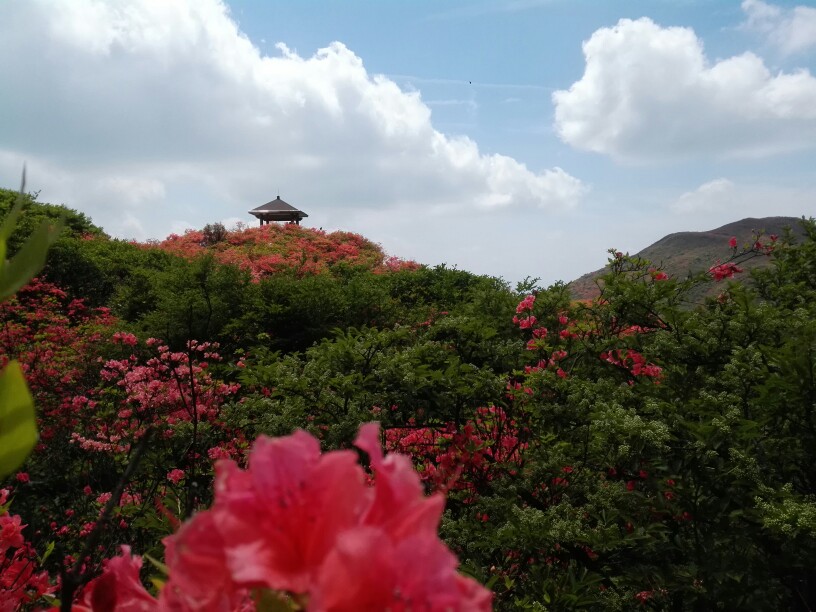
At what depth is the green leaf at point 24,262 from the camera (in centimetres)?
53

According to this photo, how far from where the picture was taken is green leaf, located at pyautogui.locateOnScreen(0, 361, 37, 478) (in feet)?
1.75

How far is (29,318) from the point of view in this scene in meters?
10.9

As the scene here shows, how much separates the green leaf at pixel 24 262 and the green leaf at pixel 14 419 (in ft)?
0.21

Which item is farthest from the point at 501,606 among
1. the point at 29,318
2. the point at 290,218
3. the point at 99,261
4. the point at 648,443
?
the point at 290,218

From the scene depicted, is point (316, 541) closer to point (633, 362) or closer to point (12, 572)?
point (12, 572)

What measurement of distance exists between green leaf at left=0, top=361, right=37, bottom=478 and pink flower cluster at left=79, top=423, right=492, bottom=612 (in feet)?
0.48

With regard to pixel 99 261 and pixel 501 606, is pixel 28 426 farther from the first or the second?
pixel 99 261

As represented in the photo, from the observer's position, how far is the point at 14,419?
540 mm

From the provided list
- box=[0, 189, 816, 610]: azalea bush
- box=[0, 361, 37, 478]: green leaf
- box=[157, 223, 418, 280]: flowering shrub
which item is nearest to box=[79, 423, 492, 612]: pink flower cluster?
box=[0, 189, 816, 610]: azalea bush

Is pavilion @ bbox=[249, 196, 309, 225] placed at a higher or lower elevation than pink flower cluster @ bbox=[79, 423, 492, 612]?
higher

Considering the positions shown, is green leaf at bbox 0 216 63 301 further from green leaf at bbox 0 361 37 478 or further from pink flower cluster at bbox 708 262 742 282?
pink flower cluster at bbox 708 262 742 282

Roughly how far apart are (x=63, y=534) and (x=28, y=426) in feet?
18.2

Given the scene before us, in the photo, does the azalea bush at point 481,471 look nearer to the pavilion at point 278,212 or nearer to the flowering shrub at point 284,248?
the flowering shrub at point 284,248

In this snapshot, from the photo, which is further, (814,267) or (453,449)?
(814,267)
